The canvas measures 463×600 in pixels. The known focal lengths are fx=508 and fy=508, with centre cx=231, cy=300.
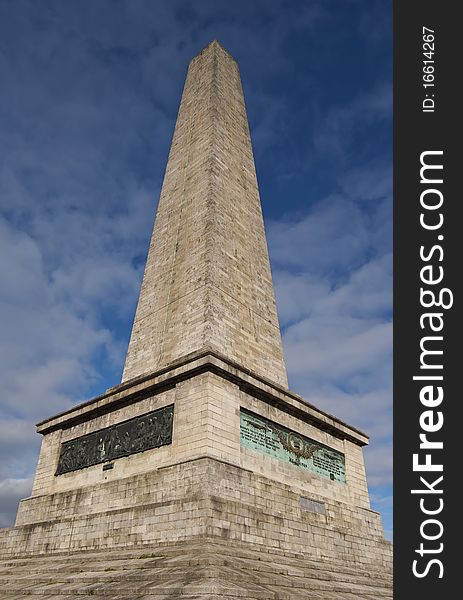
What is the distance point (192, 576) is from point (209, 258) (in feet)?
30.0

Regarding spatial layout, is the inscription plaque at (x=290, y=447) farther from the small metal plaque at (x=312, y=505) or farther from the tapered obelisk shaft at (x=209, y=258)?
the tapered obelisk shaft at (x=209, y=258)

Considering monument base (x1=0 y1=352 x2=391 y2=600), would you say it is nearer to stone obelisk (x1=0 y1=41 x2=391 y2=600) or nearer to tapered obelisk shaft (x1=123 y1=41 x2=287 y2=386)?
stone obelisk (x1=0 y1=41 x2=391 y2=600)

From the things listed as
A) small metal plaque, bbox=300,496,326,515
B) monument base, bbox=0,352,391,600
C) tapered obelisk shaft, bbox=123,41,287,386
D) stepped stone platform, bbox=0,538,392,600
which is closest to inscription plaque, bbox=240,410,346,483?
monument base, bbox=0,352,391,600

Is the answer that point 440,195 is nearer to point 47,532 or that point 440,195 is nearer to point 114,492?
point 114,492

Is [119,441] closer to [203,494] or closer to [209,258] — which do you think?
[203,494]

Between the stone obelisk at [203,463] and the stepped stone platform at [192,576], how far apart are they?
38 mm

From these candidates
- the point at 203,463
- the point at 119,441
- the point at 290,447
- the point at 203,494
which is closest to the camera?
the point at 203,494

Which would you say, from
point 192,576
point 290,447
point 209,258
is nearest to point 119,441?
point 290,447

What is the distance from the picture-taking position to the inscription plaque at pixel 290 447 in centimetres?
1226

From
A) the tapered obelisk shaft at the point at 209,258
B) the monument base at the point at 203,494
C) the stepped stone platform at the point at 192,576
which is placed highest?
the tapered obelisk shaft at the point at 209,258

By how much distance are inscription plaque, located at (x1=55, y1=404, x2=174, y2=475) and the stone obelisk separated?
0.04 metres

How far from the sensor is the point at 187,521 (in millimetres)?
9859

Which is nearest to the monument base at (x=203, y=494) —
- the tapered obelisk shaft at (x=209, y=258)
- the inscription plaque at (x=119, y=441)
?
the inscription plaque at (x=119, y=441)

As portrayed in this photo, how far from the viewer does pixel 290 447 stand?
13.3m
